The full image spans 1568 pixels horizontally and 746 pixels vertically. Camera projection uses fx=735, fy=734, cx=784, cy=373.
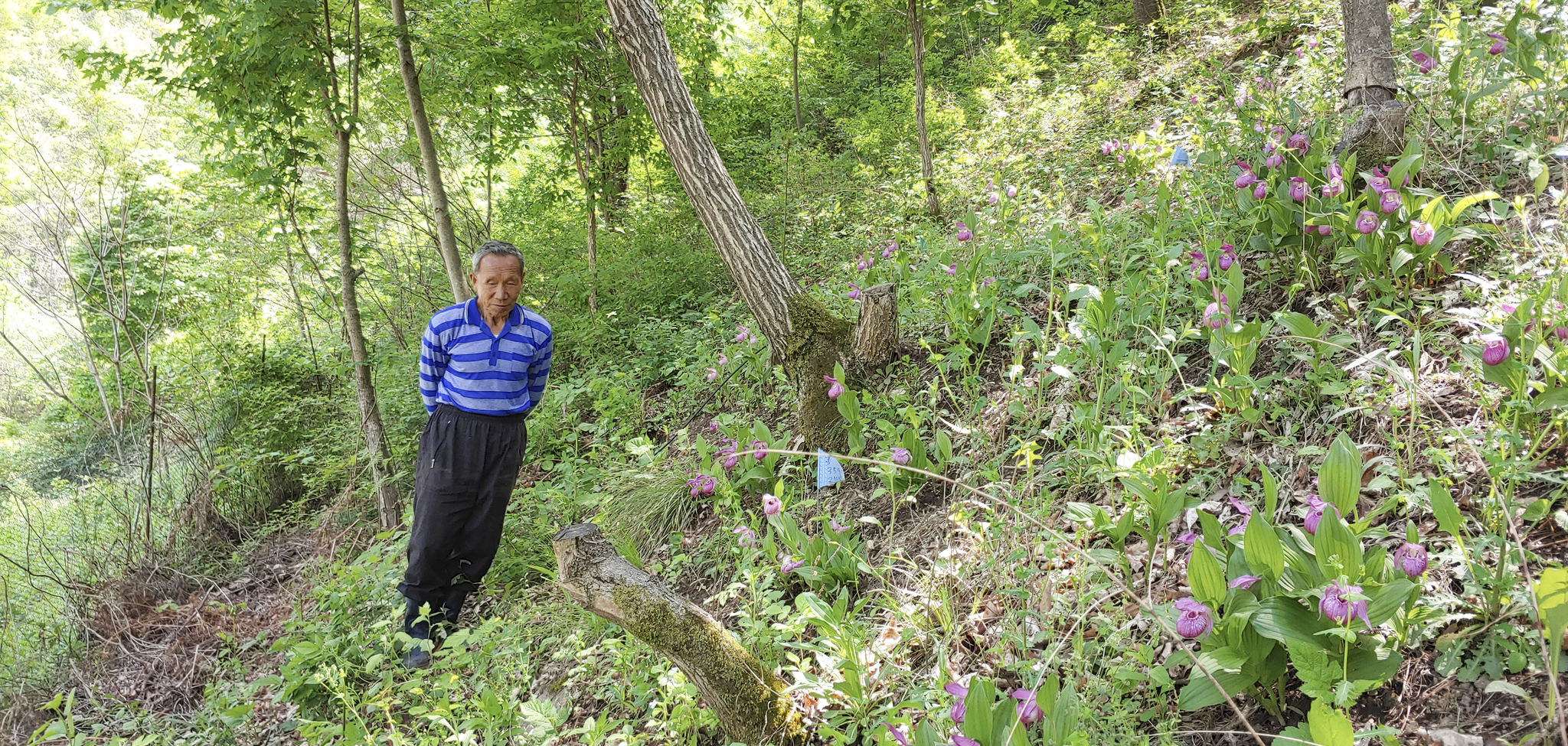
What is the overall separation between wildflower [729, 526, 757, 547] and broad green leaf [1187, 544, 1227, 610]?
1.45m

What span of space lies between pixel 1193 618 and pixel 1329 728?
298mm

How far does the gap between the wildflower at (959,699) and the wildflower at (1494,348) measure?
133 centimetres

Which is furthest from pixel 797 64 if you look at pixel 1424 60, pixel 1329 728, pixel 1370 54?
pixel 1329 728

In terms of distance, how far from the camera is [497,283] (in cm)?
288

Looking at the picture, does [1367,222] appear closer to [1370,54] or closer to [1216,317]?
[1216,317]

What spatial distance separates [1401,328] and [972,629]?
5.26 feet

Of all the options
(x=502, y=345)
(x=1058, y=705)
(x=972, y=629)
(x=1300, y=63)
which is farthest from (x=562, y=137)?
(x=1058, y=705)

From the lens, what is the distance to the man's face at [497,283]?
113 inches

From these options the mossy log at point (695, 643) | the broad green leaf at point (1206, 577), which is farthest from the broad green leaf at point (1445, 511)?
the mossy log at point (695, 643)

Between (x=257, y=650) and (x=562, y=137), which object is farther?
(x=562, y=137)

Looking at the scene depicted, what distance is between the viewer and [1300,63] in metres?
4.39

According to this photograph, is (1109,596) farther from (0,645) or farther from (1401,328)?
(0,645)

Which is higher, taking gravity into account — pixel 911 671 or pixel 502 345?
pixel 502 345

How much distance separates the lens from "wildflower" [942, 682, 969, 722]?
141 cm
